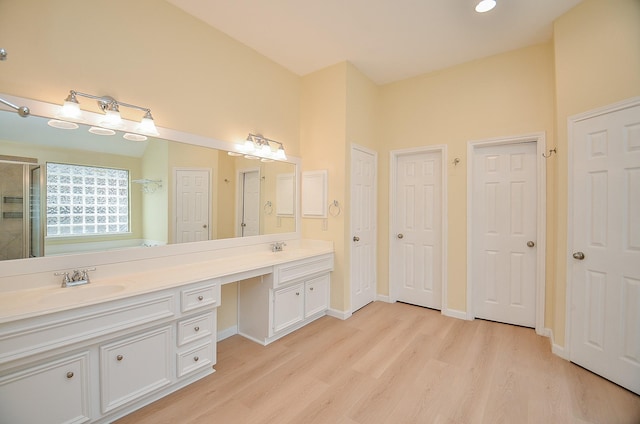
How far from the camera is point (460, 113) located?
329cm

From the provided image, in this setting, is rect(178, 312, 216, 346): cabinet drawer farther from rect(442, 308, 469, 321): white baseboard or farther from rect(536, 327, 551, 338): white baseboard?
rect(536, 327, 551, 338): white baseboard

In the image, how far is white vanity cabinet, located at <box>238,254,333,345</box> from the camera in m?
2.62

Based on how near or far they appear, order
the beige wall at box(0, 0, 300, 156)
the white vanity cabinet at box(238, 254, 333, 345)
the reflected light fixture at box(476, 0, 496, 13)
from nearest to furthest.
→ 1. the beige wall at box(0, 0, 300, 156)
2. the reflected light fixture at box(476, 0, 496, 13)
3. the white vanity cabinet at box(238, 254, 333, 345)

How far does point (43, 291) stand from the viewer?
1640mm

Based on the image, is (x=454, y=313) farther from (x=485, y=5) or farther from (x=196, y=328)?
(x=485, y=5)

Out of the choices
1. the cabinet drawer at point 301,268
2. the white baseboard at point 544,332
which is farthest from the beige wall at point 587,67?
the cabinet drawer at point 301,268

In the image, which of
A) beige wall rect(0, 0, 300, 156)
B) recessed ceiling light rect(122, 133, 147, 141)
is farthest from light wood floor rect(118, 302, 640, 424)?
beige wall rect(0, 0, 300, 156)

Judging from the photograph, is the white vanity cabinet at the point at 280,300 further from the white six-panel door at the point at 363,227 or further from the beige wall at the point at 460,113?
the beige wall at the point at 460,113

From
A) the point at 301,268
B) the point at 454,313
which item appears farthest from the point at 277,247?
the point at 454,313

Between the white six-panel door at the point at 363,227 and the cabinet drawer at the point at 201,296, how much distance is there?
68.7 inches

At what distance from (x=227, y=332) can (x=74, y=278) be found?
1.43 metres

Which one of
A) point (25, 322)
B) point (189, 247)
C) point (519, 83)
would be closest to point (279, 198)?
point (189, 247)

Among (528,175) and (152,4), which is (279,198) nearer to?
(152,4)

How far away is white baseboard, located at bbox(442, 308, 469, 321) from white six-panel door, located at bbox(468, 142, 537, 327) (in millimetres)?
156
